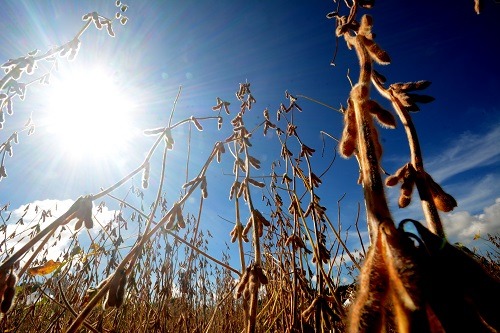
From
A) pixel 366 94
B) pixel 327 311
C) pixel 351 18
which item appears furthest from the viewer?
pixel 327 311

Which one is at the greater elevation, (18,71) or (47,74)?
(47,74)

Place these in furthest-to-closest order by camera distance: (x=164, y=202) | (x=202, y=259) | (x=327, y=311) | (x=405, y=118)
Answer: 1. (x=202, y=259)
2. (x=164, y=202)
3. (x=327, y=311)
4. (x=405, y=118)

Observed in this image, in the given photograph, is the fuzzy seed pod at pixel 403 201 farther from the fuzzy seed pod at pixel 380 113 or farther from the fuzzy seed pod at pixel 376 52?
the fuzzy seed pod at pixel 376 52

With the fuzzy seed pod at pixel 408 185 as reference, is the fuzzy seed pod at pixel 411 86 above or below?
above

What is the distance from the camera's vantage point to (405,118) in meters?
0.63

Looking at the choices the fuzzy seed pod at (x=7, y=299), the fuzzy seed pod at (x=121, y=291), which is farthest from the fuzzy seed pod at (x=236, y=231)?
the fuzzy seed pod at (x=7, y=299)

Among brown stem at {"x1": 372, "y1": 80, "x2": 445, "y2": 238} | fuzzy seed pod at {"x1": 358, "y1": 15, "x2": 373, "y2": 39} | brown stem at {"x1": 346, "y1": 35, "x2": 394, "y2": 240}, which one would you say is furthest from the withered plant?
fuzzy seed pod at {"x1": 358, "y1": 15, "x2": 373, "y2": 39}

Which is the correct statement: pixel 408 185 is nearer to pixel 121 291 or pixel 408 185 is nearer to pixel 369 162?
pixel 369 162

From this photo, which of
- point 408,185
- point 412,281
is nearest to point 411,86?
point 408,185

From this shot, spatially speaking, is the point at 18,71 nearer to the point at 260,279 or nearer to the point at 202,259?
the point at 260,279

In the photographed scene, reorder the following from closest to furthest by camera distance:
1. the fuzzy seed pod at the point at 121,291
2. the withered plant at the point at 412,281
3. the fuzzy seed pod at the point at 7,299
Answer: the withered plant at the point at 412,281
the fuzzy seed pod at the point at 7,299
the fuzzy seed pod at the point at 121,291

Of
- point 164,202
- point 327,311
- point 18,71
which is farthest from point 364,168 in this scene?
point 164,202

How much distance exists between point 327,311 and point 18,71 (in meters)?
2.77

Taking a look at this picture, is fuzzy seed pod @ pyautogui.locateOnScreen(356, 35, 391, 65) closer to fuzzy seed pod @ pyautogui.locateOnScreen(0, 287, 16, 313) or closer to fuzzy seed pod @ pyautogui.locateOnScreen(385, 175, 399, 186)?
fuzzy seed pod @ pyautogui.locateOnScreen(385, 175, 399, 186)
